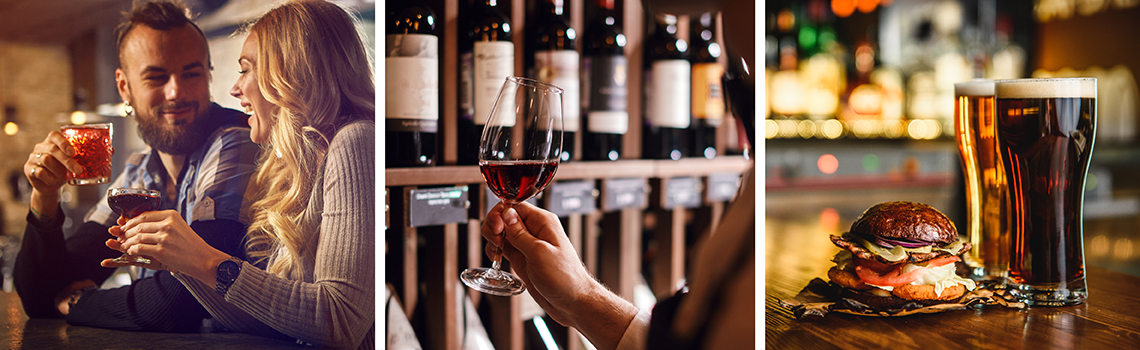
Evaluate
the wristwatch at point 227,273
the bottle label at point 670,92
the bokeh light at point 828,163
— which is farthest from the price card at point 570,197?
the bokeh light at point 828,163

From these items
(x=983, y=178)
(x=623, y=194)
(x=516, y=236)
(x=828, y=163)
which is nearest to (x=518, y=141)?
(x=516, y=236)

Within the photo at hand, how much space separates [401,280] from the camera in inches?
44.2

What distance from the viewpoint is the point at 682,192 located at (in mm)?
1429

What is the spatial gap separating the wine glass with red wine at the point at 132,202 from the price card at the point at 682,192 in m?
1.01

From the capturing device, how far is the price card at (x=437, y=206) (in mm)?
985

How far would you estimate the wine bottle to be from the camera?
56.8 inches

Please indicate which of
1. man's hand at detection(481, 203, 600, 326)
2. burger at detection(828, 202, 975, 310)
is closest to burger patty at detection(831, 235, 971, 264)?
burger at detection(828, 202, 975, 310)

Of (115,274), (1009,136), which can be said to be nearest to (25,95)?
(115,274)

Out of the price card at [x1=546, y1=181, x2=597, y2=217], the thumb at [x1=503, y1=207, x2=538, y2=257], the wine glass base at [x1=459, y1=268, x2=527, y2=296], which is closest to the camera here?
the wine glass base at [x1=459, y1=268, x2=527, y2=296]

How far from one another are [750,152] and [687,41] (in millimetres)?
712

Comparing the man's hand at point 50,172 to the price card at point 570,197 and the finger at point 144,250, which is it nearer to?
the finger at point 144,250

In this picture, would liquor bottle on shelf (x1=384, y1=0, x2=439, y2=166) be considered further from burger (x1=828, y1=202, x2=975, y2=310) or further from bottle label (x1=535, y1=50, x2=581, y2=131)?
burger (x1=828, y1=202, x2=975, y2=310)

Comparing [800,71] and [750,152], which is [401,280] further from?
[800,71]

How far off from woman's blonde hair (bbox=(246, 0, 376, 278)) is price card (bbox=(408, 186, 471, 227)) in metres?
0.27
